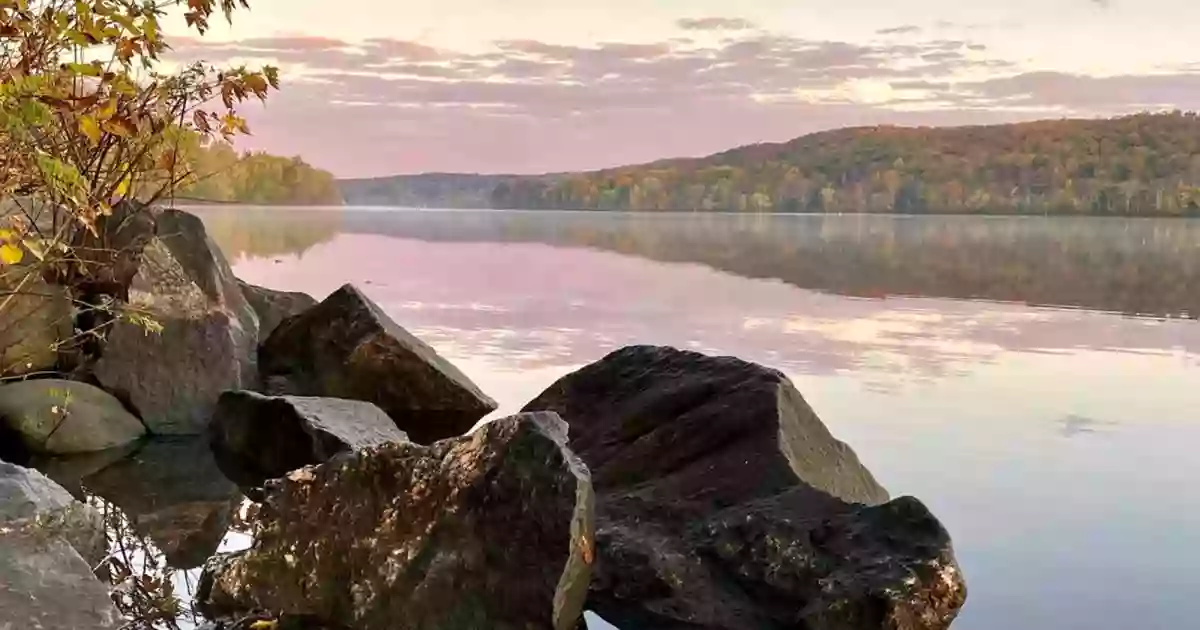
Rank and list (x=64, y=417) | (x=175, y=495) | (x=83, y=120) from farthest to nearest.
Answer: (x=64, y=417) < (x=175, y=495) < (x=83, y=120)

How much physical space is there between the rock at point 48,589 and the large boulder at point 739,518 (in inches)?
71.9

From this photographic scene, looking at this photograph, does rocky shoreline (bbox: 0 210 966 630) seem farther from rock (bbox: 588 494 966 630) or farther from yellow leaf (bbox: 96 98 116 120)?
yellow leaf (bbox: 96 98 116 120)

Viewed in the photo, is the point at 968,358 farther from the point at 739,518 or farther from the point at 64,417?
the point at 64,417

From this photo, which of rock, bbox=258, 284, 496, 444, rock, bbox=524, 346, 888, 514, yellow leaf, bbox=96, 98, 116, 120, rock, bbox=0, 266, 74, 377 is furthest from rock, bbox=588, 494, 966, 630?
rock, bbox=0, 266, 74, 377

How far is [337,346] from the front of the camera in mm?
8820

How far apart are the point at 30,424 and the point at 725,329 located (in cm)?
761

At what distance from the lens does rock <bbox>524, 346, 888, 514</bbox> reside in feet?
17.6

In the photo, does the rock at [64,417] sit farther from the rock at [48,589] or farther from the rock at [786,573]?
the rock at [786,573]

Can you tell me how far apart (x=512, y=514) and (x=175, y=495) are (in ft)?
8.86

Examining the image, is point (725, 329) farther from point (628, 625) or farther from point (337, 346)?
point (628, 625)

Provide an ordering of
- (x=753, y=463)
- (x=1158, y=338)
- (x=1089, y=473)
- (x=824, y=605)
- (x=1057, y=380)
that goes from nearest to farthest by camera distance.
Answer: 1. (x=824, y=605)
2. (x=753, y=463)
3. (x=1089, y=473)
4. (x=1057, y=380)
5. (x=1158, y=338)

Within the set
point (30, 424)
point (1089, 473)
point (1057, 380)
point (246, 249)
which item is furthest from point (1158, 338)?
point (246, 249)

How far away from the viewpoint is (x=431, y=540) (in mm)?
4379

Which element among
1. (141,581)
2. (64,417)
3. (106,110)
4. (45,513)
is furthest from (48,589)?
(64,417)
